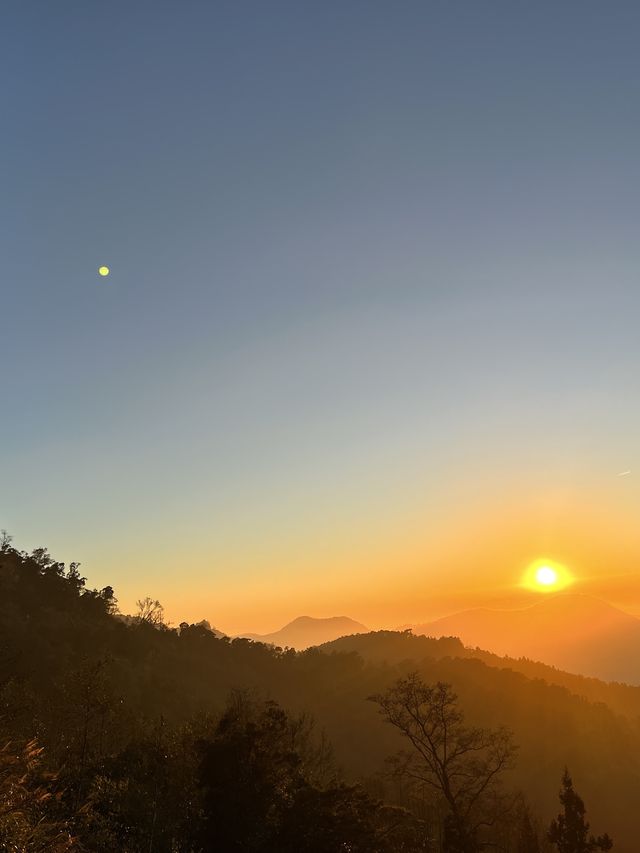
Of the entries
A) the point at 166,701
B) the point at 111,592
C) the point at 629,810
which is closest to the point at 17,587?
the point at 111,592

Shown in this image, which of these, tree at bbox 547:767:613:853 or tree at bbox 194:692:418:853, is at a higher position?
tree at bbox 194:692:418:853

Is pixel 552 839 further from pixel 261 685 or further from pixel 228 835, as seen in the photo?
pixel 261 685

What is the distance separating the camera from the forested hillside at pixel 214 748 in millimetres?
34250

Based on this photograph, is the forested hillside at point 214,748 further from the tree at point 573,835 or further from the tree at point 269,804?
the tree at point 573,835

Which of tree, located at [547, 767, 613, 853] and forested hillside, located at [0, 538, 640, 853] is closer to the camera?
forested hillside, located at [0, 538, 640, 853]

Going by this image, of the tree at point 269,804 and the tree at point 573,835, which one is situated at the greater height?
the tree at point 269,804

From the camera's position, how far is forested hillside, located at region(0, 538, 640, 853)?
3425cm

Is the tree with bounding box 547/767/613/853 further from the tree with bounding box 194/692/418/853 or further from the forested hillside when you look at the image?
the tree with bounding box 194/692/418/853

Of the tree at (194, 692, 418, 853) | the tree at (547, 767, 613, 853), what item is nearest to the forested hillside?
the tree at (194, 692, 418, 853)

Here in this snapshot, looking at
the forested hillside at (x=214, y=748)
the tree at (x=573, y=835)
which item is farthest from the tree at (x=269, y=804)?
the tree at (x=573, y=835)

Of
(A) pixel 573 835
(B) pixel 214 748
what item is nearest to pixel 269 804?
(B) pixel 214 748

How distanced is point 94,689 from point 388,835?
106 feet

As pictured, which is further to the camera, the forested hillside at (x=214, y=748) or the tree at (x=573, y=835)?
the tree at (x=573, y=835)

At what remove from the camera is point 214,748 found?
126ft
